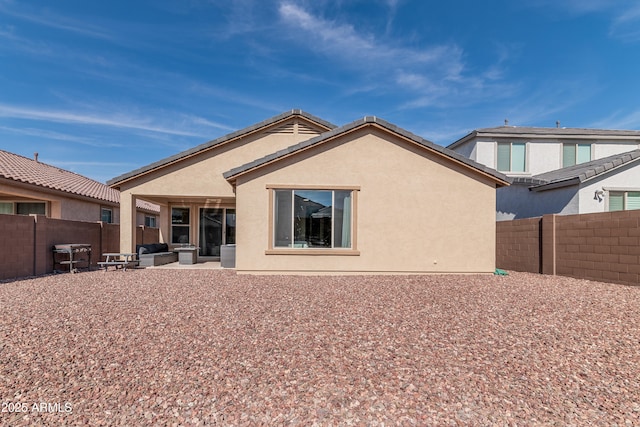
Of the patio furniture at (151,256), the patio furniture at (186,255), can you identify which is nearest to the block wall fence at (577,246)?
the patio furniture at (186,255)

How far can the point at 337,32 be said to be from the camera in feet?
46.2

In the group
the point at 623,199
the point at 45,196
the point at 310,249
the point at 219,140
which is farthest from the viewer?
the point at 45,196

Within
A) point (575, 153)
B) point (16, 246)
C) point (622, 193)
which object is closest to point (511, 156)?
point (575, 153)

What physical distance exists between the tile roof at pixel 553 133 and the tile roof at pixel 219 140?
1081cm

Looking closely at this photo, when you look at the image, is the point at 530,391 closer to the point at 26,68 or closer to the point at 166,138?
the point at 26,68

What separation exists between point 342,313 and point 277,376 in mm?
2686

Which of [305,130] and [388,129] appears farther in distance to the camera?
[305,130]

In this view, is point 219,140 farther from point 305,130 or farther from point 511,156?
point 511,156

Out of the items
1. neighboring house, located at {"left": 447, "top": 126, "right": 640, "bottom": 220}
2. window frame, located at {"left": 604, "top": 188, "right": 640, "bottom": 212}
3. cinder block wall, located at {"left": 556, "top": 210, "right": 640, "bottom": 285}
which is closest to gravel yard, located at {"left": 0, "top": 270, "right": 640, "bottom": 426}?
cinder block wall, located at {"left": 556, "top": 210, "right": 640, "bottom": 285}

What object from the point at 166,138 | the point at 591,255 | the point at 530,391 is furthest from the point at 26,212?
the point at 591,255

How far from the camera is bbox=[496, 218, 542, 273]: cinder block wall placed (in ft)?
38.4

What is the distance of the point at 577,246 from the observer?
10234 millimetres

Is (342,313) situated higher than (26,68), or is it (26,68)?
(26,68)

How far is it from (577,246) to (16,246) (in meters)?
18.1
